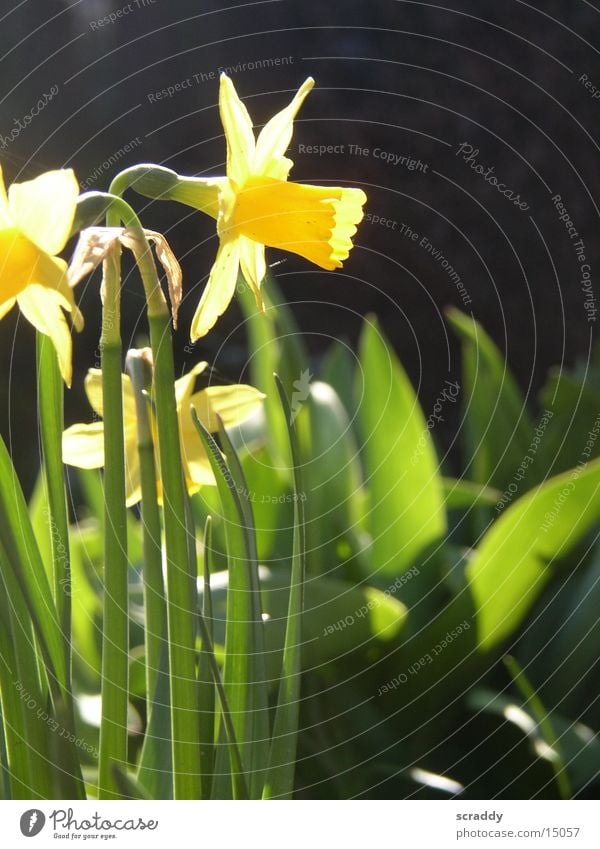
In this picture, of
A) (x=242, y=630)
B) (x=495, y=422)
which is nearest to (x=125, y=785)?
(x=242, y=630)

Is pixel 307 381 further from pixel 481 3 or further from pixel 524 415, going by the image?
pixel 481 3

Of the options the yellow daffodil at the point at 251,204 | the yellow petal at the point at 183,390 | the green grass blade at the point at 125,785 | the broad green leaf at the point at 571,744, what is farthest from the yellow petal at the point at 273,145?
the broad green leaf at the point at 571,744

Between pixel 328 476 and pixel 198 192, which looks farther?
pixel 328 476

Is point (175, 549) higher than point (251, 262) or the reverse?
the reverse

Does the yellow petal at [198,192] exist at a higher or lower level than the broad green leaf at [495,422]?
higher

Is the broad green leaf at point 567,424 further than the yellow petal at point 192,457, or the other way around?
the broad green leaf at point 567,424

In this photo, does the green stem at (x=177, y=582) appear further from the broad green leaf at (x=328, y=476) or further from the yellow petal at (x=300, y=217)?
the broad green leaf at (x=328, y=476)

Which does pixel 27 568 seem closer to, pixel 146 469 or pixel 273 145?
pixel 146 469
